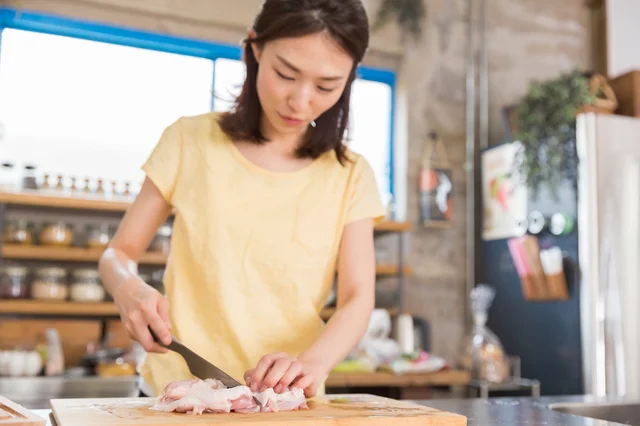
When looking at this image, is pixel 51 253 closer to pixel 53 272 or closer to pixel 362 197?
pixel 53 272

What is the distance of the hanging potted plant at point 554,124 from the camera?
3457 mm

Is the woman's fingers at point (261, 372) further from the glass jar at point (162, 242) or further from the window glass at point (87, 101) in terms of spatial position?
the window glass at point (87, 101)

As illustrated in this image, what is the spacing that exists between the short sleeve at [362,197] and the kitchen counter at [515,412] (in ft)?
1.32

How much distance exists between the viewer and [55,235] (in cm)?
326

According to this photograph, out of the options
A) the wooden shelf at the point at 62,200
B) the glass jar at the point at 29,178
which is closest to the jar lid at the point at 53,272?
the wooden shelf at the point at 62,200

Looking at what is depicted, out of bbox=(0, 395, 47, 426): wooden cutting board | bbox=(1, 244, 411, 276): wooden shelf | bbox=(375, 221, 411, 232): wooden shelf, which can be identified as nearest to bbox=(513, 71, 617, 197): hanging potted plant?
bbox=(375, 221, 411, 232): wooden shelf

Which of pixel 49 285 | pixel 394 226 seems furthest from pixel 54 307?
pixel 394 226

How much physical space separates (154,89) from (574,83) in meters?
2.21

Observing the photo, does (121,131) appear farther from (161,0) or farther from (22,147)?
(161,0)

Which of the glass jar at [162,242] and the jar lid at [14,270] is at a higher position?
the glass jar at [162,242]

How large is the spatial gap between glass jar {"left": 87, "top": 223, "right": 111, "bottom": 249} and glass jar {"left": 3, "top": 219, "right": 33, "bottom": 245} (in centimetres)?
26

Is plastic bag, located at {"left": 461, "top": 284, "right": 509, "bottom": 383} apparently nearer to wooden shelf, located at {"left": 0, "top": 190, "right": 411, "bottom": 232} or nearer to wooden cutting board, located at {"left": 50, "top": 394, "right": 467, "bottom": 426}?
wooden shelf, located at {"left": 0, "top": 190, "right": 411, "bottom": 232}

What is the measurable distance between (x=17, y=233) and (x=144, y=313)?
7.61ft

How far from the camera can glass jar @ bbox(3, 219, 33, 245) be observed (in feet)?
10.6
